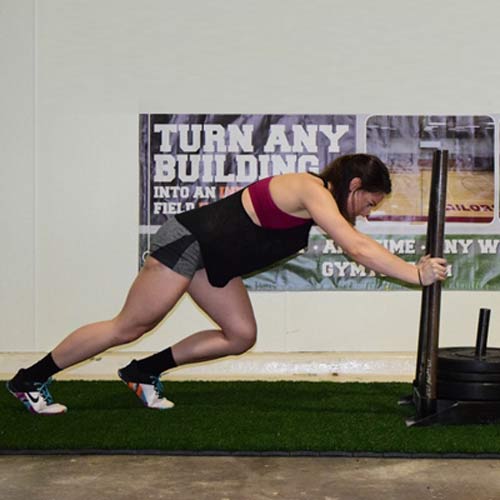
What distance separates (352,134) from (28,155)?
193 centimetres

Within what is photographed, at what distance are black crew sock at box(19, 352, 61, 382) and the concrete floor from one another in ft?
2.18

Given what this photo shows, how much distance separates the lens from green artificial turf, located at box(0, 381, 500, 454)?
3.42 metres

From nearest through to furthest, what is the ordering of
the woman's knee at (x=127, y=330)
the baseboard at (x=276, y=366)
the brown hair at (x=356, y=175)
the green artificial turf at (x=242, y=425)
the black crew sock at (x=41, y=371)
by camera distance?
the green artificial turf at (x=242, y=425) → the brown hair at (x=356, y=175) → the woman's knee at (x=127, y=330) → the black crew sock at (x=41, y=371) → the baseboard at (x=276, y=366)

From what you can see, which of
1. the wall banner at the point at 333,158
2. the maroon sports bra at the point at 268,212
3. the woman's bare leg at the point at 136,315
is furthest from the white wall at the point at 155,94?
the maroon sports bra at the point at 268,212

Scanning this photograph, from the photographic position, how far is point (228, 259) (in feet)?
12.4

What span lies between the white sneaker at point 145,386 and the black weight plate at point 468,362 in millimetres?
1207

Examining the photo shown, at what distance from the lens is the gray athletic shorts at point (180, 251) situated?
3770mm

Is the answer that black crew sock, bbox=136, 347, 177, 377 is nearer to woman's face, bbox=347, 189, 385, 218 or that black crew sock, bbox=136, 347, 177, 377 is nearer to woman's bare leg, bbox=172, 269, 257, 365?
woman's bare leg, bbox=172, 269, 257, 365

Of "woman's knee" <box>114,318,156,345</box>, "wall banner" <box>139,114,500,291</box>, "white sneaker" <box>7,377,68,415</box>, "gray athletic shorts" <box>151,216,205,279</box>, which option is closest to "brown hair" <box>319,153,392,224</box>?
"gray athletic shorts" <box>151,216,205,279</box>

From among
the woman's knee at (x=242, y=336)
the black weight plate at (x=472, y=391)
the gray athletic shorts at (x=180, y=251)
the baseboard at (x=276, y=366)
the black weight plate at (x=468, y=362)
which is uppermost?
the gray athletic shorts at (x=180, y=251)

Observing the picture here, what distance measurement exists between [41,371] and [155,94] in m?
2.18

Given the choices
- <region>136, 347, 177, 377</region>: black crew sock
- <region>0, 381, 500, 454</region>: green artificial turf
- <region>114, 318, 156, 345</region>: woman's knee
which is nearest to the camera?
<region>0, 381, 500, 454</region>: green artificial turf

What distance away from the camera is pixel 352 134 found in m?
5.59

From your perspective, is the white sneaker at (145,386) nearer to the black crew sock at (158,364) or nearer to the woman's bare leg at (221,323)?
the black crew sock at (158,364)
